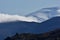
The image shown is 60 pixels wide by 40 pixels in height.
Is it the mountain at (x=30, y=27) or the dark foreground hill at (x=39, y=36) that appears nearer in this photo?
the dark foreground hill at (x=39, y=36)

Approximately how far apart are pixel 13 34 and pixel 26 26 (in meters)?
1.80

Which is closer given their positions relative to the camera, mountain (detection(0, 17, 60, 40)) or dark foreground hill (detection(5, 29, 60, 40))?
dark foreground hill (detection(5, 29, 60, 40))

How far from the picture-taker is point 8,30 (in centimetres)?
2367

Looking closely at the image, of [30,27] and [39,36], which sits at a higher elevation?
[30,27]

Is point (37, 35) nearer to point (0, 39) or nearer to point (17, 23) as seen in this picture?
point (0, 39)

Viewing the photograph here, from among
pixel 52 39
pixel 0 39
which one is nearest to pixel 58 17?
pixel 52 39

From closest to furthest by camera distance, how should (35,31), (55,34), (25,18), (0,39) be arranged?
(55,34)
(35,31)
(0,39)
(25,18)

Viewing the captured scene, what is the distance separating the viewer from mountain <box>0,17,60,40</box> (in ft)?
65.9

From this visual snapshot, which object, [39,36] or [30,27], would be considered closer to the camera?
[39,36]

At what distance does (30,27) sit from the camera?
73.5 feet

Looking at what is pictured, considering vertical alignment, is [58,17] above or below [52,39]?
above

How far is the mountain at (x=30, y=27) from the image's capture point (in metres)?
20.1

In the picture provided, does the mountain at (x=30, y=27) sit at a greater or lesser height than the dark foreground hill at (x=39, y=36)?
greater

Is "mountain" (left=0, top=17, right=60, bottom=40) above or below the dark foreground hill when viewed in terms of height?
above
